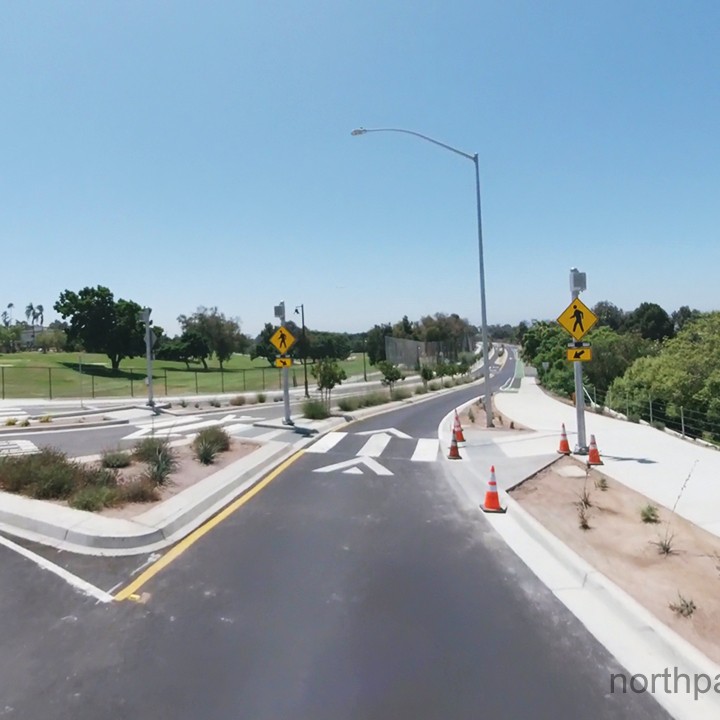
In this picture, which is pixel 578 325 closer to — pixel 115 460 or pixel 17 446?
pixel 115 460

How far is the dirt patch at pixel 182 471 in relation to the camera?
26.5 ft

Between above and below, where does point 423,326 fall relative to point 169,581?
above

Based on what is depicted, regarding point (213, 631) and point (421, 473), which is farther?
point (421, 473)

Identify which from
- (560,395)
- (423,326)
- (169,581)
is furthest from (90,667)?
(423,326)

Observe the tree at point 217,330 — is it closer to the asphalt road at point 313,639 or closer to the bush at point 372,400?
the bush at point 372,400

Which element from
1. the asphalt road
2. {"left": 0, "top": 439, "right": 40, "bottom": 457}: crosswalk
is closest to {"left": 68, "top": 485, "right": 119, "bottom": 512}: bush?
the asphalt road

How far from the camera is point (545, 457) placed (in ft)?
40.8

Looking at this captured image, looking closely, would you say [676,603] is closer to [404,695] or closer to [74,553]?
[404,695]

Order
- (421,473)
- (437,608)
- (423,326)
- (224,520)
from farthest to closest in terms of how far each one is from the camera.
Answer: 1. (423,326)
2. (421,473)
3. (224,520)
4. (437,608)

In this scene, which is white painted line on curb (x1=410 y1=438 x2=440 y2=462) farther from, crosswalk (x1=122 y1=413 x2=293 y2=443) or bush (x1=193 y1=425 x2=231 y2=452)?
bush (x1=193 y1=425 x2=231 y2=452)

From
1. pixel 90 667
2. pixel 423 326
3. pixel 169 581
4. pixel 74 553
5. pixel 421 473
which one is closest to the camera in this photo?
pixel 90 667

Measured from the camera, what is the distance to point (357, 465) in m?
12.3

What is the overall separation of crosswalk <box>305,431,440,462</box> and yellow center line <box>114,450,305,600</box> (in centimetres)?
318

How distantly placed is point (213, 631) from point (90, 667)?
961mm
